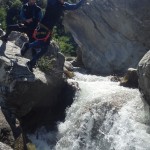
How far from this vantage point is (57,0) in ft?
44.0

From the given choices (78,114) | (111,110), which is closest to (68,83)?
(78,114)

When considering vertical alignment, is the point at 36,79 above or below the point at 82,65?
above

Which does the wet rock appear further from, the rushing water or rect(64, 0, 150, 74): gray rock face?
rect(64, 0, 150, 74): gray rock face

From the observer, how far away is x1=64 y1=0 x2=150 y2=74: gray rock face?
24.3m

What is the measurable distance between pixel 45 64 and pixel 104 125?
3620 millimetres

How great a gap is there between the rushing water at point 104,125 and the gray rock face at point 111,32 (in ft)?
27.2

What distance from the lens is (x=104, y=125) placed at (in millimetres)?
14695

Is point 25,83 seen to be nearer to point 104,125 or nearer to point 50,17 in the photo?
point 50,17

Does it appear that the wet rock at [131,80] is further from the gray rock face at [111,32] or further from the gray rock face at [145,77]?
the gray rock face at [111,32]

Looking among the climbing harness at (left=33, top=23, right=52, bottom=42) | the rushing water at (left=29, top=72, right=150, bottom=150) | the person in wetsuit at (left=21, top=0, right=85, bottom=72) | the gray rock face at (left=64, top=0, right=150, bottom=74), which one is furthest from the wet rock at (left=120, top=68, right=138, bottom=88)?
the gray rock face at (left=64, top=0, right=150, bottom=74)

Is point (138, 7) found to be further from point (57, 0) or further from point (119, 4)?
point (57, 0)

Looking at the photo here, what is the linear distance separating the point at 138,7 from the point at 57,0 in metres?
11.8

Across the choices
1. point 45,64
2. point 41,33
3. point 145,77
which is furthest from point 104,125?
point 41,33

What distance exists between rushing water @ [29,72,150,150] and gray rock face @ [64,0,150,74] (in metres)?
8.31
